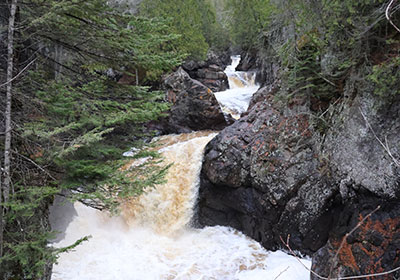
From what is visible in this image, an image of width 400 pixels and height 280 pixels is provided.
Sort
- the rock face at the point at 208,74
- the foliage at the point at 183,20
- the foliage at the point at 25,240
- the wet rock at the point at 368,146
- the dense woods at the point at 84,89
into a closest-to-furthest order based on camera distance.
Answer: the foliage at the point at 25,240 → the dense woods at the point at 84,89 → the wet rock at the point at 368,146 → the foliage at the point at 183,20 → the rock face at the point at 208,74

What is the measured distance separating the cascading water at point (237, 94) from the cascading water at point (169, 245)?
18.6ft

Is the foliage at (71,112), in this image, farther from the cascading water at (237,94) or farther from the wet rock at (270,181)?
the cascading water at (237,94)

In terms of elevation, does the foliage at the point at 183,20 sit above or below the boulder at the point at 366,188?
above

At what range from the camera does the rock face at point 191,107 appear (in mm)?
13391

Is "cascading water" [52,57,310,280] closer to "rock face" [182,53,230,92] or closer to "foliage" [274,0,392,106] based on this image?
"foliage" [274,0,392,106]

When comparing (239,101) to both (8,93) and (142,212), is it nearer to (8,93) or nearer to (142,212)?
(142,212)

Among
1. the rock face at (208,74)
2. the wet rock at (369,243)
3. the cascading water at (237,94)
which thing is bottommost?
the wet rock at (369,243)

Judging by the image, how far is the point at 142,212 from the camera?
27.2 ft

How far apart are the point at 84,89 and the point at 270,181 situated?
446cm

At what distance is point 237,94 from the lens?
17.4m

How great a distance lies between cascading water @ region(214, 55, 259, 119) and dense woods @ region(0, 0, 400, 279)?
9.04m

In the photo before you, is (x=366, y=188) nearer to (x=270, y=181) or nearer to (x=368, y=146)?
(x=368, y=146)

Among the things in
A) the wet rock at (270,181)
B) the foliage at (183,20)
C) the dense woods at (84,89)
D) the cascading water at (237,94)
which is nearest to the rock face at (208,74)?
the foliage at (183,20)

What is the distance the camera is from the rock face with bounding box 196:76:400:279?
4.28m
